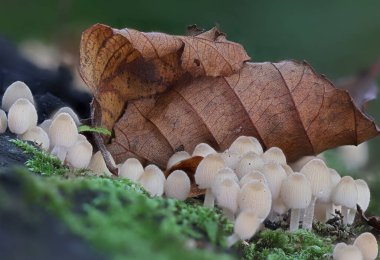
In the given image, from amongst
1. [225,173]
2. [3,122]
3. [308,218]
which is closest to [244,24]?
[308,218]

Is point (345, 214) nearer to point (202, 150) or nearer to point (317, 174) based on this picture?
point (317, 174)

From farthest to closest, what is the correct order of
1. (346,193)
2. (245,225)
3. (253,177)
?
1. (346,193)
2. (253,177)
3. (245,225)

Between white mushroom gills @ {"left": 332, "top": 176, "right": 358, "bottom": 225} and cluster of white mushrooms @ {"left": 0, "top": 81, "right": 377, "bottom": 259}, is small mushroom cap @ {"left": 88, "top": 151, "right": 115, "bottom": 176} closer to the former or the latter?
cluster of white mushrooms @ {"left": 0, "top": 81, "right": 377, "bottom": 259}

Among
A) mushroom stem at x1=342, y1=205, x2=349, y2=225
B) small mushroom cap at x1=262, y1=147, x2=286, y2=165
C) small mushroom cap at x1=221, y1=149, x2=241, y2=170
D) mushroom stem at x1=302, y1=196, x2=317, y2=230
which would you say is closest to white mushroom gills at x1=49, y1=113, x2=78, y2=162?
small mushroom cap at x1=221, y1=149, x2=241, y2=170

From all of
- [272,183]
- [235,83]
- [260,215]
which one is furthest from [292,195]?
[235,83]

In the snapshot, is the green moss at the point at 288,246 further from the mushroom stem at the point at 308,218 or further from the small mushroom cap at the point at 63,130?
the small mushroom cap at the point at 63,130

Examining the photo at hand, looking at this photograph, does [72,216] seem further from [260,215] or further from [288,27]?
[288,27]

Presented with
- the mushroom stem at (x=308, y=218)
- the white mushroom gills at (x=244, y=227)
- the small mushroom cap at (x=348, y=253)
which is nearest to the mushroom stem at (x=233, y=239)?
the white mushroom gills at (x=244, y=227)
